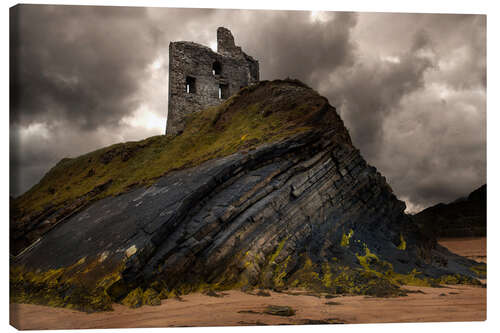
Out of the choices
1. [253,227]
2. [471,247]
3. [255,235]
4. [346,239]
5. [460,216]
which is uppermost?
[460,216]

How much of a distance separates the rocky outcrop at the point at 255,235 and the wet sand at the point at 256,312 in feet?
1.23

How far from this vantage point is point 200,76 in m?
17.4

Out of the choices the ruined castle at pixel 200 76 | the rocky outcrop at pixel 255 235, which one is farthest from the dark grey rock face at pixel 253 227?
the ruined castle at pixel 200 76

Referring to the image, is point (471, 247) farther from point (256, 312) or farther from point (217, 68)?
point (217, 68)

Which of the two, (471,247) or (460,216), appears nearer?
(471,247)

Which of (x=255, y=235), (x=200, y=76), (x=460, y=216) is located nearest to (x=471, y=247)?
(x=460, y=216)

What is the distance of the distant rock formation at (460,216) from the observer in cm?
771

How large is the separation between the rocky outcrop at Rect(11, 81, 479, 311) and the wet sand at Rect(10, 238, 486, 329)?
1.23ft

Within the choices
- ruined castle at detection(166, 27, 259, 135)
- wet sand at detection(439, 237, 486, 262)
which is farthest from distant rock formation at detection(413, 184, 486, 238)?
ruined castle at detection(166, 27, 259, 135)

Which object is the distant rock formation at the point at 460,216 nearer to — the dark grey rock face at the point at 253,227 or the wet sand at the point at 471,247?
the wet sand at the point at 471,247

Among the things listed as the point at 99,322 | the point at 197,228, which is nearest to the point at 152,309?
the point at 99,322

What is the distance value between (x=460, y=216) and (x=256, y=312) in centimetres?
652

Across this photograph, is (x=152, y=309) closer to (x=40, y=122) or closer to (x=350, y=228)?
(x=40, y=122)

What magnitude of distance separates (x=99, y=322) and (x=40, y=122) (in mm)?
4633
